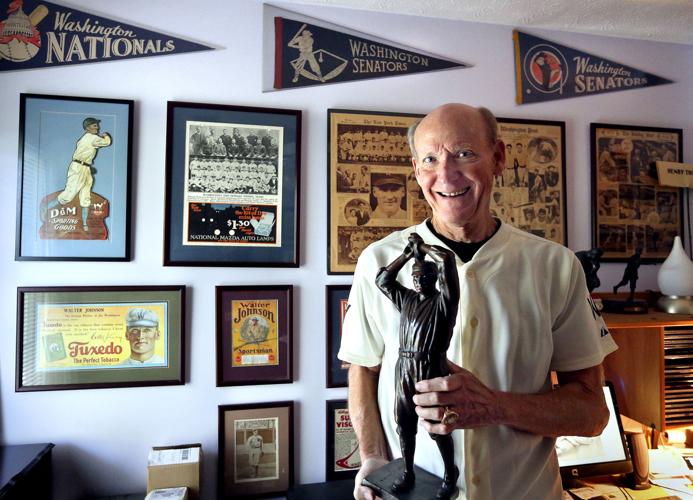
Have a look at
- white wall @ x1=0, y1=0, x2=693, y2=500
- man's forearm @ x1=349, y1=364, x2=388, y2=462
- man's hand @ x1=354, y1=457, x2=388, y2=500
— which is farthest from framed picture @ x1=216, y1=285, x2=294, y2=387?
man's hand @ x1=354, y1=457, x2=388, y2=500

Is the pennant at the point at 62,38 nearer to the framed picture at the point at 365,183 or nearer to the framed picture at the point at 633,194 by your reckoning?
the framed picture at the point at 365,183

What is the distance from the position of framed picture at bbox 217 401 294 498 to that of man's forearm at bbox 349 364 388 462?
2.64ft

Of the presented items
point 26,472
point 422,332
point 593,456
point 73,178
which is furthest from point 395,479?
point 73,178

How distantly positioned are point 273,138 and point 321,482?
4.39ft

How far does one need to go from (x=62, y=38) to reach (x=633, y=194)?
2.40 metres

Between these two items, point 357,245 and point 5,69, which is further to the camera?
point 357,245

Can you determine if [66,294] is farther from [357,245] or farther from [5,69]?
[357,245]

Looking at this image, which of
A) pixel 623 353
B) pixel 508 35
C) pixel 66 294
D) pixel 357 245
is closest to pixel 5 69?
pixel 66 294

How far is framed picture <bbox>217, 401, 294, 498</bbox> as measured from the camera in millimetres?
1625

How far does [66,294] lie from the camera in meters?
1.55

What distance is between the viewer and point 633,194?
78.0 inches

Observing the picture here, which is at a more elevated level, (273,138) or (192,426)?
(273,138)

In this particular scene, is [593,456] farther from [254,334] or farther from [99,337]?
[99,337]

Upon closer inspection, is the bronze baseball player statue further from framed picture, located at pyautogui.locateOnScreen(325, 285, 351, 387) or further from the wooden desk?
the wooden desk
